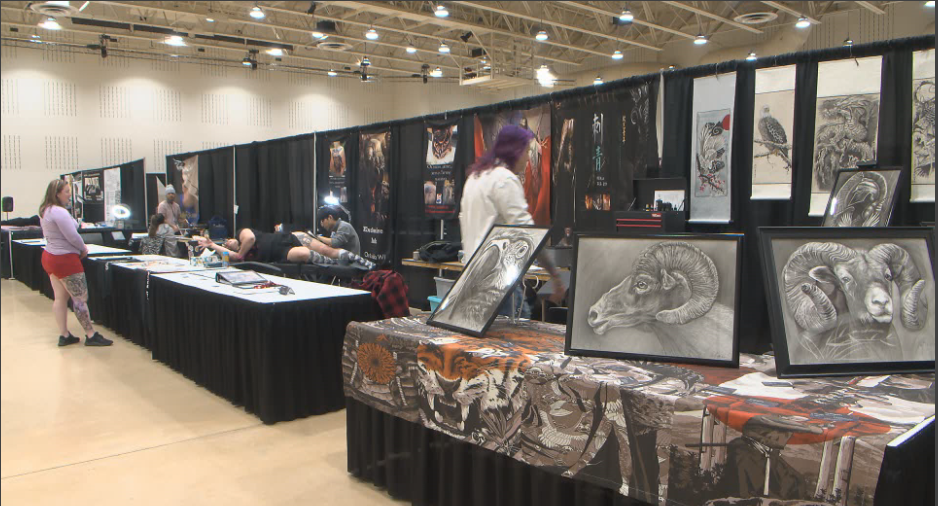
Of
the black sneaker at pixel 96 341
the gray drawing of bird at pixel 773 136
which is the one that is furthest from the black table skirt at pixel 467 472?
the black sneaker at pixel 96 341

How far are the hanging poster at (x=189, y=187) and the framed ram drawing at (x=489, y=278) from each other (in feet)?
35.7

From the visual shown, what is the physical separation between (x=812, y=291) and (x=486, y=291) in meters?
1.11

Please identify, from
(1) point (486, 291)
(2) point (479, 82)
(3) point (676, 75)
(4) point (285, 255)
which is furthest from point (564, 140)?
(2) point (479, 82)

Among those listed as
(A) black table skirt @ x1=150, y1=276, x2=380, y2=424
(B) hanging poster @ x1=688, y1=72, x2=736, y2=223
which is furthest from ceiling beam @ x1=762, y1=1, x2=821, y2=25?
(A) black table skirt @ x1=150, y1=276, x2=380, y2=424

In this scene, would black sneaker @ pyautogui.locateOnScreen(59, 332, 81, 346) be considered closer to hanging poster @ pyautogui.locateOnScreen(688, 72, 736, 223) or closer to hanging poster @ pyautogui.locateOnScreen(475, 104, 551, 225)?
hanging poster @ pyautogui.locateOnScreen(475, 104, 551, 225)

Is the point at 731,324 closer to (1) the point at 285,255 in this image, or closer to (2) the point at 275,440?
(2) the point at 275,440

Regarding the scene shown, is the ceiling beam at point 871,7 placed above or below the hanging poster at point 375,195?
above

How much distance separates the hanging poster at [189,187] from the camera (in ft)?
41.0

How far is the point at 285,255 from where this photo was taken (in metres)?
6.50

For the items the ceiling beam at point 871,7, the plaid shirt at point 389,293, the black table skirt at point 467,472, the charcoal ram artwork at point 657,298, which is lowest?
the black table skirt at point 467,472

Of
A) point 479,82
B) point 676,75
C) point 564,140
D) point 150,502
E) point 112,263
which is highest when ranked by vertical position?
point 479,82

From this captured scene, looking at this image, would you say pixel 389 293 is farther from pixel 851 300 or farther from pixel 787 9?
pixel 787 9

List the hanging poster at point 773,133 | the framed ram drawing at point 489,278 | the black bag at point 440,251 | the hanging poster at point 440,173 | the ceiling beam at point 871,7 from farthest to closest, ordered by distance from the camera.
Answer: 1. the ceiling beam at point 871,7
2. the hanging poster at point 440,173
3. the black bag at point 440,251
4. the hanging poster at point 773,133
5. the framed ram drawing at point 489,278

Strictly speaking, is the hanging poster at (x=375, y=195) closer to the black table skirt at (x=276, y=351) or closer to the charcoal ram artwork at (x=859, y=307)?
the black table skirt at (x=276, y=351)
